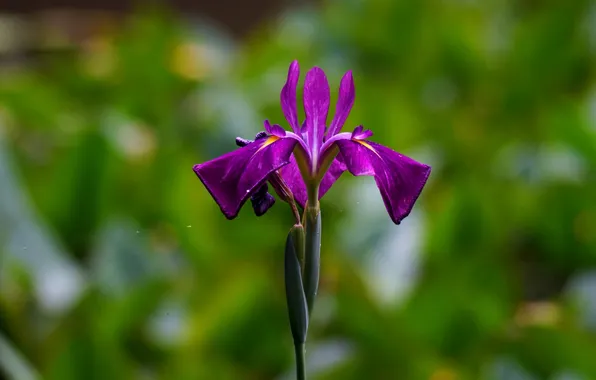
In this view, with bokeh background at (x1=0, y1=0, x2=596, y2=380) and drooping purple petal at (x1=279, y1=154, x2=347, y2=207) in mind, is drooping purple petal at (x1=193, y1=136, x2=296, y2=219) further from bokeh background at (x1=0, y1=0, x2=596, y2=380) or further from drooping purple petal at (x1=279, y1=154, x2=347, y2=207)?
bokeh background at (x1=0, y1=0, x2=596, y2=380)

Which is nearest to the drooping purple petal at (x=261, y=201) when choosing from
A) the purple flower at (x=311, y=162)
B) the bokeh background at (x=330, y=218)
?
the purple flower at (x=311, y=162)

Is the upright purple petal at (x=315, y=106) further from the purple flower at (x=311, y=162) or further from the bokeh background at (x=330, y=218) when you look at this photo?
the bokeh background at (x=330, y=218)

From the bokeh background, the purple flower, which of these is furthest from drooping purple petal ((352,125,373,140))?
the bokeh background

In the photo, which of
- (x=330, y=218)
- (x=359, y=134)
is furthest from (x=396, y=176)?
(x=330, y=218)

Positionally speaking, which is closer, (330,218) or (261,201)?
(261,201)

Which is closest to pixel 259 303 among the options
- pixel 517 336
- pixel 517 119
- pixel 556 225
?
pixel 517 336

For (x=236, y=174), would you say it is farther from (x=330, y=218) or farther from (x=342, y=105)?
(x=330, y=218)

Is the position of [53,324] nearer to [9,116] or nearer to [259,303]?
[259,303]
